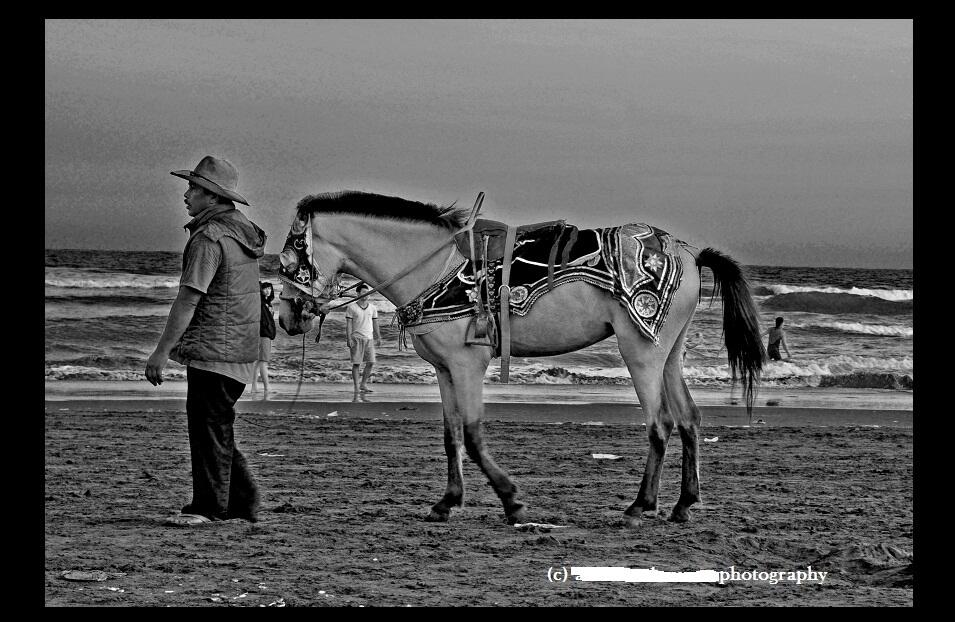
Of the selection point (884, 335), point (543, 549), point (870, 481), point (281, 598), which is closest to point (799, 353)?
point (884, 335)

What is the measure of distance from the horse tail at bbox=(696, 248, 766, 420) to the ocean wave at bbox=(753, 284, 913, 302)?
24469 mm

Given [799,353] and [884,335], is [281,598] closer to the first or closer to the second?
[799,353]

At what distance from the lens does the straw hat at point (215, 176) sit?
650 cm

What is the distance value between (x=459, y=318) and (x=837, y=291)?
86.0ft

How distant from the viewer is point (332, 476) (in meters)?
8.44

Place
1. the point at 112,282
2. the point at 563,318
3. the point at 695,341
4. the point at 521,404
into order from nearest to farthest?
the point at 563,318 < the point at 521,404 < the point at 695,341 < the point at 112,282

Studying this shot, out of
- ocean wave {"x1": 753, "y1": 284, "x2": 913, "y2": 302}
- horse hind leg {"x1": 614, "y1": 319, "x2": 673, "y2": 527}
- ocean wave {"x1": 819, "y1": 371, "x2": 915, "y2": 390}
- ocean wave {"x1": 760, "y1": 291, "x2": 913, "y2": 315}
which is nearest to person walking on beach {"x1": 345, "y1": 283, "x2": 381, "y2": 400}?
horse hind leg {"x1": 614, "y1": 319, "x2": 673, "y2": 527}

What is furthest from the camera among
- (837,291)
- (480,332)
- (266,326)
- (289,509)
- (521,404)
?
(837,291)

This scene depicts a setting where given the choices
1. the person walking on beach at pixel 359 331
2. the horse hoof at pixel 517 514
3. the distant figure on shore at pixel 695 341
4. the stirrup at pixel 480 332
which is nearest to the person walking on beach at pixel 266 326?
the person walking on beach at pixel 359 331

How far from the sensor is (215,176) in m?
6.55

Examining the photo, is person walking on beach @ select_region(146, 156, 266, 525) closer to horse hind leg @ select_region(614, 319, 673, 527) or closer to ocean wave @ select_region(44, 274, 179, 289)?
horse hind leg @ select_region(614, 319, 673, 527)

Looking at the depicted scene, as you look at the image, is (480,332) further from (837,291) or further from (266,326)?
(837,291)

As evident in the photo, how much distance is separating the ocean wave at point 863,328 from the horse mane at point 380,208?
2007 centimetres

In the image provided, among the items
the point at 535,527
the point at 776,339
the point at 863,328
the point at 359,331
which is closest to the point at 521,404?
the point at 359,331
